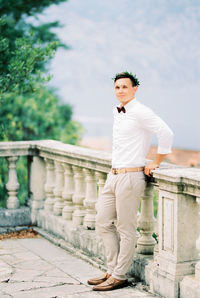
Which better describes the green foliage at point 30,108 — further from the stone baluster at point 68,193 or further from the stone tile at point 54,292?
the stone tile at point 54,292

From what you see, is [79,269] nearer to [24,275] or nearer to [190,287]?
[24,275]

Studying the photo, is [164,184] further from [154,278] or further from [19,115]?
[19,115]

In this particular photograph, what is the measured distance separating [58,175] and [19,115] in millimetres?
8226

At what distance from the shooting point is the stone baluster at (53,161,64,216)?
633cm

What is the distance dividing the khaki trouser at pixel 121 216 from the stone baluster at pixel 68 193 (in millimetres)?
1444

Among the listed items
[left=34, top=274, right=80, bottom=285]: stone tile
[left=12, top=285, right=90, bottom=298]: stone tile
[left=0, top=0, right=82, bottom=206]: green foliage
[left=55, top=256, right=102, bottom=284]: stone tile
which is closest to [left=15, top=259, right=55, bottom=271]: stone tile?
[left=55, top=256, right=102, bottom=284]: stone tile

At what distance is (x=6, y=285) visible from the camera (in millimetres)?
4688

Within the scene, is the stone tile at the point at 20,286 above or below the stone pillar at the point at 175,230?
below

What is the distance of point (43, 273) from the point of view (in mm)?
5055

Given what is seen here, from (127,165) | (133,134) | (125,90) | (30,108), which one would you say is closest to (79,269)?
(127,165)

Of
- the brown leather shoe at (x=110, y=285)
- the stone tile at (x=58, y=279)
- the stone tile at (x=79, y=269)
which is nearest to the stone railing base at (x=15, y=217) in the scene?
the stone tile at (x=79, y=269)

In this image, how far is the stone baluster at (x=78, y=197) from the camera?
5863 mm

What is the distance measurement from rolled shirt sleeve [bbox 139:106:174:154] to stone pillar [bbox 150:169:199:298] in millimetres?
189

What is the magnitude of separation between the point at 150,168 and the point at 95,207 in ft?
4.73
